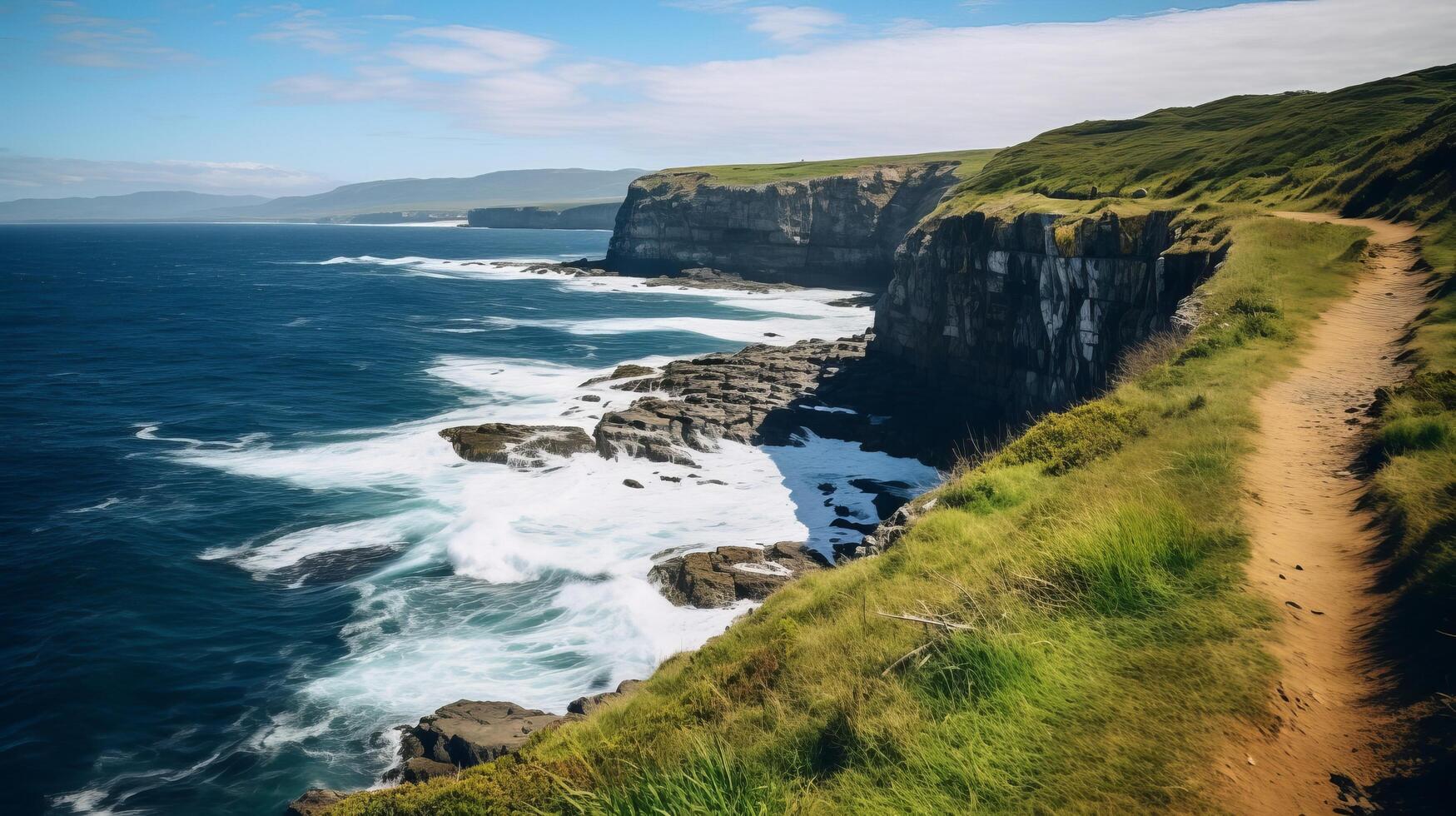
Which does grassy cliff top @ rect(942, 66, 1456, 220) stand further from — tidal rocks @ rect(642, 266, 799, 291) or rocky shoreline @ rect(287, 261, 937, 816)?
tidal rocks @ rect(642, 266, 799, 291)

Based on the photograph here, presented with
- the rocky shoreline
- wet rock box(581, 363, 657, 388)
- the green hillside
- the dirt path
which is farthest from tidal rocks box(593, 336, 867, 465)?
the dirt path

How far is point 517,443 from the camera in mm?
39250

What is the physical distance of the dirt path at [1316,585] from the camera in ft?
18.1

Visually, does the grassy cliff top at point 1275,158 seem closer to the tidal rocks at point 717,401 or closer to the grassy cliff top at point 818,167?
the tidal rocks at point 717,401

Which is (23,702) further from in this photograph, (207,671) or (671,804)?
(671,804)

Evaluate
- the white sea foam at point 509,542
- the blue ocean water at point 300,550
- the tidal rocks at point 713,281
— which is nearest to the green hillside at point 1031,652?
the white sea foam at point 509,542

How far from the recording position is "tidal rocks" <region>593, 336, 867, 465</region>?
128 feet

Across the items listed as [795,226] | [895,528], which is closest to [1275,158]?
[895,528]

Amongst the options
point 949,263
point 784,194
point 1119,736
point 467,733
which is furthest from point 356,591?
point 784,194

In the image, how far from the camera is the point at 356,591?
2634 centimetres

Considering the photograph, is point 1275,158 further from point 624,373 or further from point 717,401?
point 624,373

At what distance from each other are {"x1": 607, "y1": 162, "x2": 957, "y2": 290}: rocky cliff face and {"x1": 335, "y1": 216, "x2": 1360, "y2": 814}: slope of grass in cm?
9060

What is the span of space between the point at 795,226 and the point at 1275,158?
78848 millimetres

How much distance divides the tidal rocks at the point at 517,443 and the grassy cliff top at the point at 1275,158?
25527 millimetres
